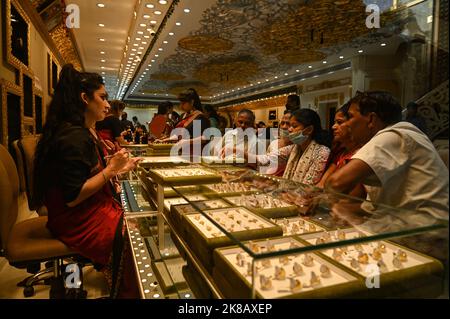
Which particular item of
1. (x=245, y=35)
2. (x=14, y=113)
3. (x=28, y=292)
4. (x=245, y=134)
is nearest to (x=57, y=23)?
(x=14, y=113)

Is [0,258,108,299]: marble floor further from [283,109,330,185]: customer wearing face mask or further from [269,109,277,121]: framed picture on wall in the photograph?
[269,109,277,121]: framed picture on wall

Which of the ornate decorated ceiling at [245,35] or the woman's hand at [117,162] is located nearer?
the woman's hand at [117,162]

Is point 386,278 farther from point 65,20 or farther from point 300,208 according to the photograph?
point 65,20

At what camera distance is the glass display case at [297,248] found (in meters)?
0.73

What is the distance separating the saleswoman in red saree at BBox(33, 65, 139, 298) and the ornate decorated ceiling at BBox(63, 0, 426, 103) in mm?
4482

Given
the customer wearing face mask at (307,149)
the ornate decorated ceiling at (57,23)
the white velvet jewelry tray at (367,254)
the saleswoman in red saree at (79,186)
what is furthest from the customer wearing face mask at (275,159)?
the ornate decorated ceiling at (57,23)

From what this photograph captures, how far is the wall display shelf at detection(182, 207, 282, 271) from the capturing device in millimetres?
883

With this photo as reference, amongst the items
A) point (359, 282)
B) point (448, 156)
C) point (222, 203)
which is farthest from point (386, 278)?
point (222, 203)

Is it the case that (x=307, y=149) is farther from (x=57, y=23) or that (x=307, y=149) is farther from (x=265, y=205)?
(x=57, y=23)

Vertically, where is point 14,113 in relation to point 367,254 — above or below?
above

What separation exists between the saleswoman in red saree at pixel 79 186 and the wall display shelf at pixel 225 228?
2.76ft

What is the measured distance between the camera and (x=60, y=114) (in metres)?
1.79

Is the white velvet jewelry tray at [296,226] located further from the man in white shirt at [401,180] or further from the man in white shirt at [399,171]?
the man in white shirt at [399,171]

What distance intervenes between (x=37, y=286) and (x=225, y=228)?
274cm
